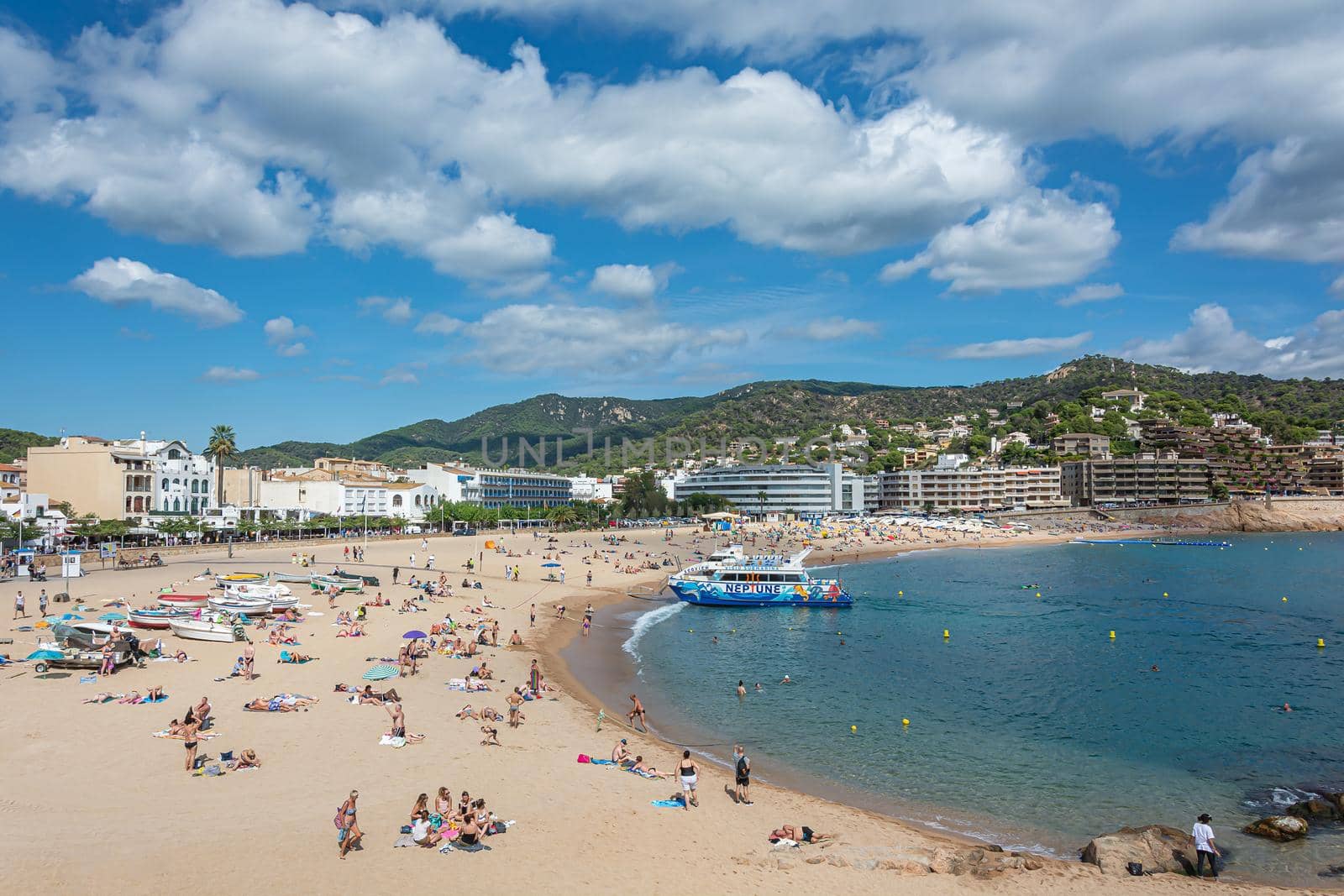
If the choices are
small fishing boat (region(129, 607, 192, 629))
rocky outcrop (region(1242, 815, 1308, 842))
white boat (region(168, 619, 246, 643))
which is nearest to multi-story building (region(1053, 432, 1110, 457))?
rocky outcrop (region(1242, 815, 1308, 842))

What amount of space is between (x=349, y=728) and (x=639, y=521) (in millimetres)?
98533

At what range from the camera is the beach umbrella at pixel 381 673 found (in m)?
24.1

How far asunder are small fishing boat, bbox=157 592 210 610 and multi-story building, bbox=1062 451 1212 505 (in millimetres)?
146860

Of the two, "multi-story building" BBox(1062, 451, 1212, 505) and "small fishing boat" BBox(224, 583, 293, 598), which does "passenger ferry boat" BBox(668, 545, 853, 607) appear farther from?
"multi-story building" BBox(1062, 451, 1212, 505)

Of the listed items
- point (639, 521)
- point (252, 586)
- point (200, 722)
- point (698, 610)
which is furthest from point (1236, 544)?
point (200, 722)

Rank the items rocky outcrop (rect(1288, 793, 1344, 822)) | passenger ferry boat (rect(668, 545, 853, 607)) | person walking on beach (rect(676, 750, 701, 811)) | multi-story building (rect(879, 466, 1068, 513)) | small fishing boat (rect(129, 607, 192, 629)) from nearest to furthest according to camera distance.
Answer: person walking on beach (rect(676, 750, 701, 811)) < rocky outcrop (rect(1288, 793, 1344, 822)) < small fishing boat (rect(129, 607, 192, 629)) < passenger ferry boat (rect(668, 545, 853, 607)) < multi-story building (rect(879, 466, 1068, 513))

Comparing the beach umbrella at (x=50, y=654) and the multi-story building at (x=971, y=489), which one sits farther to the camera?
the multi-story building at (x=971, y=489)

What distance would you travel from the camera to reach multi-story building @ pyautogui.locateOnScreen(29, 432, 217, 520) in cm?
7144

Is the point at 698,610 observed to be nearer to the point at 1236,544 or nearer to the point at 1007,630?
the point at 1007,630

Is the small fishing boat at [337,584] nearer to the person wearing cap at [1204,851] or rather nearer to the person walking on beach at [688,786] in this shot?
the person walking on beach at [688,786]

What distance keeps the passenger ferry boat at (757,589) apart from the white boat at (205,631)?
25.9 m

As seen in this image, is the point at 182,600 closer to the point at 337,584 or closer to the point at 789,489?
the point at 337,584

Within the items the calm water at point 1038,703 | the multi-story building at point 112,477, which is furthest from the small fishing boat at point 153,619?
the multi-story building at point 112,477

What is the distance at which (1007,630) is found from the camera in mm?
40188
